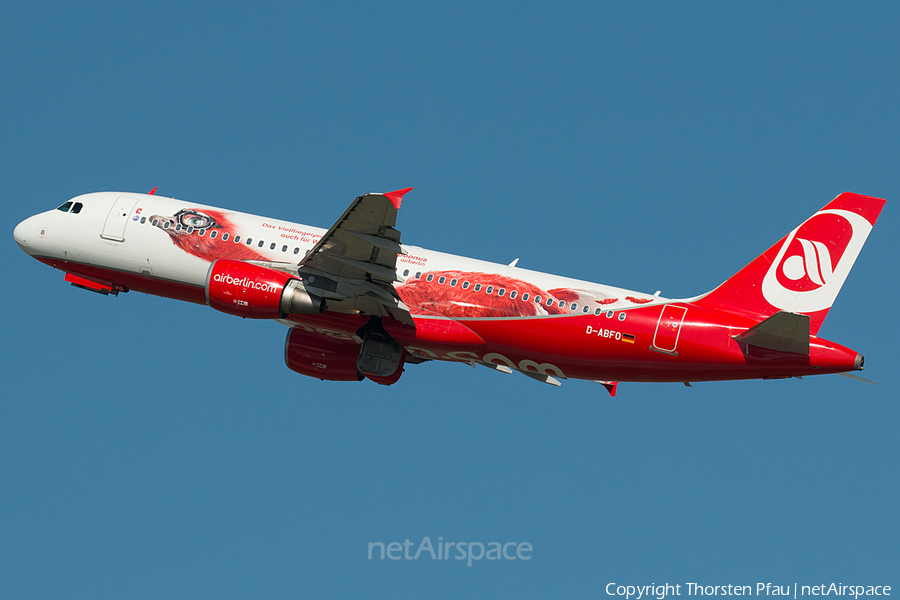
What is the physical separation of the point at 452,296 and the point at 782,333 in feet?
34.3

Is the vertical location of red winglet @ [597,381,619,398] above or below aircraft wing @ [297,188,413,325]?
below

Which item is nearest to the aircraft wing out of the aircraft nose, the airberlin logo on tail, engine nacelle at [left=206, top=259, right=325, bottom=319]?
engine nacelle at [left=206, top=259, right=325, bottom=319]

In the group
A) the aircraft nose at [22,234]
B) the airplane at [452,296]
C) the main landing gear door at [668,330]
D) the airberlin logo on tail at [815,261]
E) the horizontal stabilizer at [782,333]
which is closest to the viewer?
the horizontal stabilizer at [782,333]

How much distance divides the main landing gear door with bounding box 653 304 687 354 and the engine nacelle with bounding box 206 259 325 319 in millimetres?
10967

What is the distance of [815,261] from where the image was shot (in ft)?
102

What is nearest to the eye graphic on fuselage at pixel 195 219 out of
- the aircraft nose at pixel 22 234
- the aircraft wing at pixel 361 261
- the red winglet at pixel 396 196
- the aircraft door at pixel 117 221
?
the aircraft door at pixel 117 221

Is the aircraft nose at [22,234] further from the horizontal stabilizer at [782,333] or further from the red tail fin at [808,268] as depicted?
the horizontal stabilizer at [782,333]

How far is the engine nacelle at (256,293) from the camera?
105 ft

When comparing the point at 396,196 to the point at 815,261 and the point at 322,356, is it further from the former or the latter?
the point at 815,261

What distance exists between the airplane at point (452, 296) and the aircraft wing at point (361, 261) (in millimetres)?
46

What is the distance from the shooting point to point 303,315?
3325cm

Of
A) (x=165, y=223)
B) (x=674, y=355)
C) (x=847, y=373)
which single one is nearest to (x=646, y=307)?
(x=674, y=355)

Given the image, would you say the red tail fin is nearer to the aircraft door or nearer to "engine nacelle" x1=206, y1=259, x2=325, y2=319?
"engine nacelle" x1=206, y1=259, x2=325, y2=319

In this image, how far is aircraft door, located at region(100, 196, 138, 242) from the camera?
35375 millimetres
